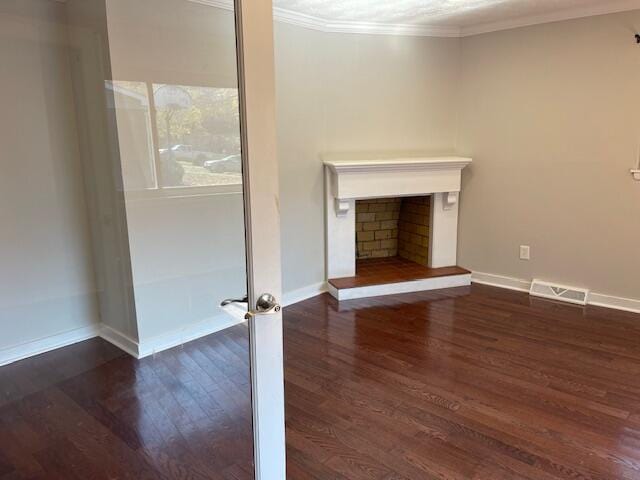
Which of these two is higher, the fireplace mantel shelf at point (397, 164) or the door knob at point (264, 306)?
the fireplace mantel shelf at point (397, 164)

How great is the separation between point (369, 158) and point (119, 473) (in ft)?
10.6

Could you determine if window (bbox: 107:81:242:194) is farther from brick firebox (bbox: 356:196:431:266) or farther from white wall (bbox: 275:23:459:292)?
brick firebox (bbox: 356:196:431:266)

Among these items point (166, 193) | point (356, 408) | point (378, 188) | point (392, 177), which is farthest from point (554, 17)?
point (356, 408)

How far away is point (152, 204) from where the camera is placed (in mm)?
2867

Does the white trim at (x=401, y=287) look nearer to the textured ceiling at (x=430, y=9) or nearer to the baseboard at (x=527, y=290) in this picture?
the baseboard at (x=527, y=290)

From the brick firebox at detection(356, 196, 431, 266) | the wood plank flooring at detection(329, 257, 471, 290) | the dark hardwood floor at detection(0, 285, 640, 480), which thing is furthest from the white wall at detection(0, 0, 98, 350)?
the brick firebox at detection(356, 196, 431, 266)

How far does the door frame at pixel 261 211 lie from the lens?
4.13ft

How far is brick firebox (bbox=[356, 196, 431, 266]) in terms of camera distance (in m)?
4.81

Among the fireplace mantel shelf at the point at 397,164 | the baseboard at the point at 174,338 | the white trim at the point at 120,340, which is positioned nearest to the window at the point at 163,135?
the baseboard at the point at 174,338

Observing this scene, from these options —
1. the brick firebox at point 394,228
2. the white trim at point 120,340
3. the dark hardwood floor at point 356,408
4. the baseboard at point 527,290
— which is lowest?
the dark hardwood floor at point 356,408

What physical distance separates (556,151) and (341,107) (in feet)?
6.24

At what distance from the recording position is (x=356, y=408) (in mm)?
2469

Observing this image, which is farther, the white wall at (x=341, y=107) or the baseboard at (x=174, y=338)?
the white wall at (x=341, y=107)

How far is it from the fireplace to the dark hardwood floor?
1.03 metres
